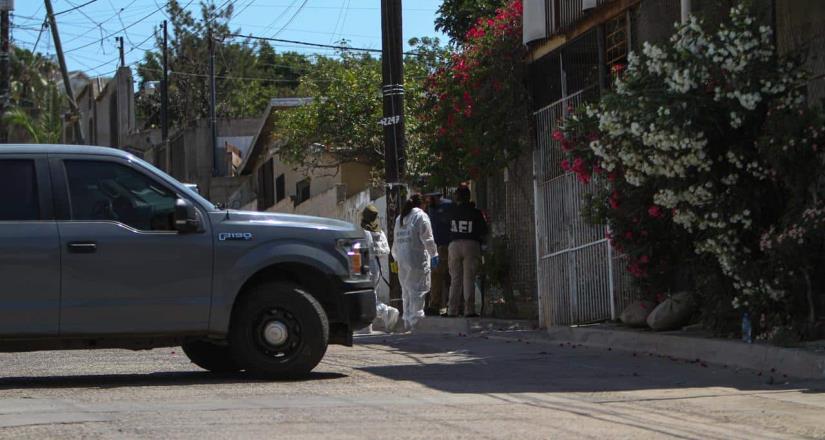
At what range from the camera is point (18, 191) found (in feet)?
30.5

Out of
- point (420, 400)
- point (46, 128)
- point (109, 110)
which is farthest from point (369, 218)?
point (109, 110)

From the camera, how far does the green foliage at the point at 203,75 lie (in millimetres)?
54562

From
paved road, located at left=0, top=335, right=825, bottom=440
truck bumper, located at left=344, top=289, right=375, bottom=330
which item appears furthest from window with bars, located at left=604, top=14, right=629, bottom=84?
truck bumper, located at left=344, top=289, right=375, bottom=330

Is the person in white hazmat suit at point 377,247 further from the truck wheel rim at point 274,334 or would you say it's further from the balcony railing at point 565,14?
the truck wheel rim at point 274,334

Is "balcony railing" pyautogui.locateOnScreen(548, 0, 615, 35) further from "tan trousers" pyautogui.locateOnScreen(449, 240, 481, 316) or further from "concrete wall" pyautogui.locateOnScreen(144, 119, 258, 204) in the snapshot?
"concrete wall" pyautogui.locateOnScreen(144, 119, 258, 204)

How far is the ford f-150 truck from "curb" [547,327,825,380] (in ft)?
9.81

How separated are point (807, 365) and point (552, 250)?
5.88 m

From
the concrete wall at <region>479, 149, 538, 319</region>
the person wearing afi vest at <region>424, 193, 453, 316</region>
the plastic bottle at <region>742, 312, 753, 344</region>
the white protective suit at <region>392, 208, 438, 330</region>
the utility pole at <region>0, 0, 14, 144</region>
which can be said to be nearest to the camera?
the plastic bottle at <region>742, 312, 753, 344</region>

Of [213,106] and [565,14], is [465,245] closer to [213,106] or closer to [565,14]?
[565,14]

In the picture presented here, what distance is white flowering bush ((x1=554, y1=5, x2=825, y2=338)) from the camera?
9.95m

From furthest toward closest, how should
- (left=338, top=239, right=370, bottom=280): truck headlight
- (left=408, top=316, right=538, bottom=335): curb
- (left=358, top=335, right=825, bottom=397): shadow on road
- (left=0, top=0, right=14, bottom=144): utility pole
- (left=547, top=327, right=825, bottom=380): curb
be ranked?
1. (left=0, top=0, right=14, bottom=144): utility pole
2. (left=408, top=316, right=538, bottom=335): curb
3. (left=338, top=239, right=370, bottom=280): truck headlight
4. (left=547, top=327, right=825, bottom=380): curb
5. (left=358, top=335, right=825, bottom=397): shadow on road

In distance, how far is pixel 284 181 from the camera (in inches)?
1561

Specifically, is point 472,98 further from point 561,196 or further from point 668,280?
point 668,280

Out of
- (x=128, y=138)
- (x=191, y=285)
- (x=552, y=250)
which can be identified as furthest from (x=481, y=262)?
(x=128, y=138)
